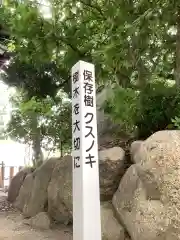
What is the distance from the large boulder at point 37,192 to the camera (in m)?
7.30

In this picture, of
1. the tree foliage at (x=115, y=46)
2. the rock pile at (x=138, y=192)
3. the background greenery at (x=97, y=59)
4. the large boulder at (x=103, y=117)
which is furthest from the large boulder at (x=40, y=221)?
the large boulder at (x=103, y=117)

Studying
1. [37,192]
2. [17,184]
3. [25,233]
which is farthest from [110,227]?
[17,184]

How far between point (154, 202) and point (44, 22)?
14.4ft

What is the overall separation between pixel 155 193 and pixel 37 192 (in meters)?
3.96

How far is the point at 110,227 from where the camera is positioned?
4.99 meters

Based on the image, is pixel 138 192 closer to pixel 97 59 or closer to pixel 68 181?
pixel 68 181

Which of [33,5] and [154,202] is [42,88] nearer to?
[33,5]

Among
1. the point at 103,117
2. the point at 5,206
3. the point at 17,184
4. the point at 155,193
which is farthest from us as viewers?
the point at 17,184

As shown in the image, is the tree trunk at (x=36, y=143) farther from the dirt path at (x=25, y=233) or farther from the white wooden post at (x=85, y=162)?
the white wooden post at (x=85, y=162)

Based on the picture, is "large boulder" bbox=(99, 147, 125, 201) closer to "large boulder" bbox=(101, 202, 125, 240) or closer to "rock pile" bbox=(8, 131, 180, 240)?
"rock pile" bbox=(8, 131, 180, 240)

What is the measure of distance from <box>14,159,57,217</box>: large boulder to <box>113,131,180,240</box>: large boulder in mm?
2954

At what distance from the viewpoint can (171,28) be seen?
6754 mm

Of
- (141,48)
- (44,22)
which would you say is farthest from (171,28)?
(44,22)

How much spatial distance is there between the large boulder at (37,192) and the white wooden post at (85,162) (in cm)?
410
